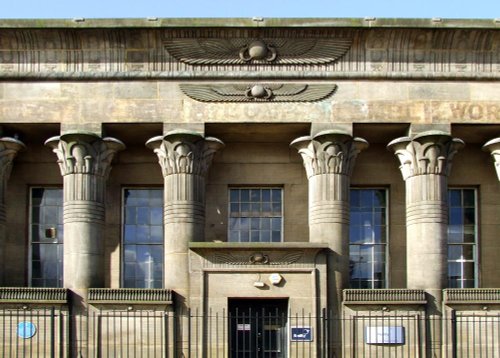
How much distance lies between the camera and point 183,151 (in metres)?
29.5

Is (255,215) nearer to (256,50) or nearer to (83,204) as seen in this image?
(256,50)

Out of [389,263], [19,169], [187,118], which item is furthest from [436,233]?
[19,169]

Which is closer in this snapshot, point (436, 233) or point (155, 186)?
point (436, 233)

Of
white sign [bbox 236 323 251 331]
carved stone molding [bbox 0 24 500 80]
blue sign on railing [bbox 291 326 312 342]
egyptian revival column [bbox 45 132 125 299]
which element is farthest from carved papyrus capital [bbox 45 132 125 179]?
blue sign on railing [bbox 291 326 312 342]

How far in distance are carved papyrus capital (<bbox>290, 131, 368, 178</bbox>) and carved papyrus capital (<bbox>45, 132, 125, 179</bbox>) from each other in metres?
5.17

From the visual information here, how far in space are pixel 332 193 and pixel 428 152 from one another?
9.19 feet

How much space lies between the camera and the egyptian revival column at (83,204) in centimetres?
2906

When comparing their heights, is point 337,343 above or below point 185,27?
below

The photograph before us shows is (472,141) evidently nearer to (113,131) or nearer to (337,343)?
(337,343)

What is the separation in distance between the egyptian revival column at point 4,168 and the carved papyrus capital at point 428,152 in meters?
10.3

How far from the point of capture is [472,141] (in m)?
31.3

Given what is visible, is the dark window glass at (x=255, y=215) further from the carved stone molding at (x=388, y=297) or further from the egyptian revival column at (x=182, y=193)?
the carved stone molding at (x=388, y=297)

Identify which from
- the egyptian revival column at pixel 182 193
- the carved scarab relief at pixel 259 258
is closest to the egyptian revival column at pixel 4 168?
the egyptian revival column at pixel 182 193

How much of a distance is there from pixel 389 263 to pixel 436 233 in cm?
232
